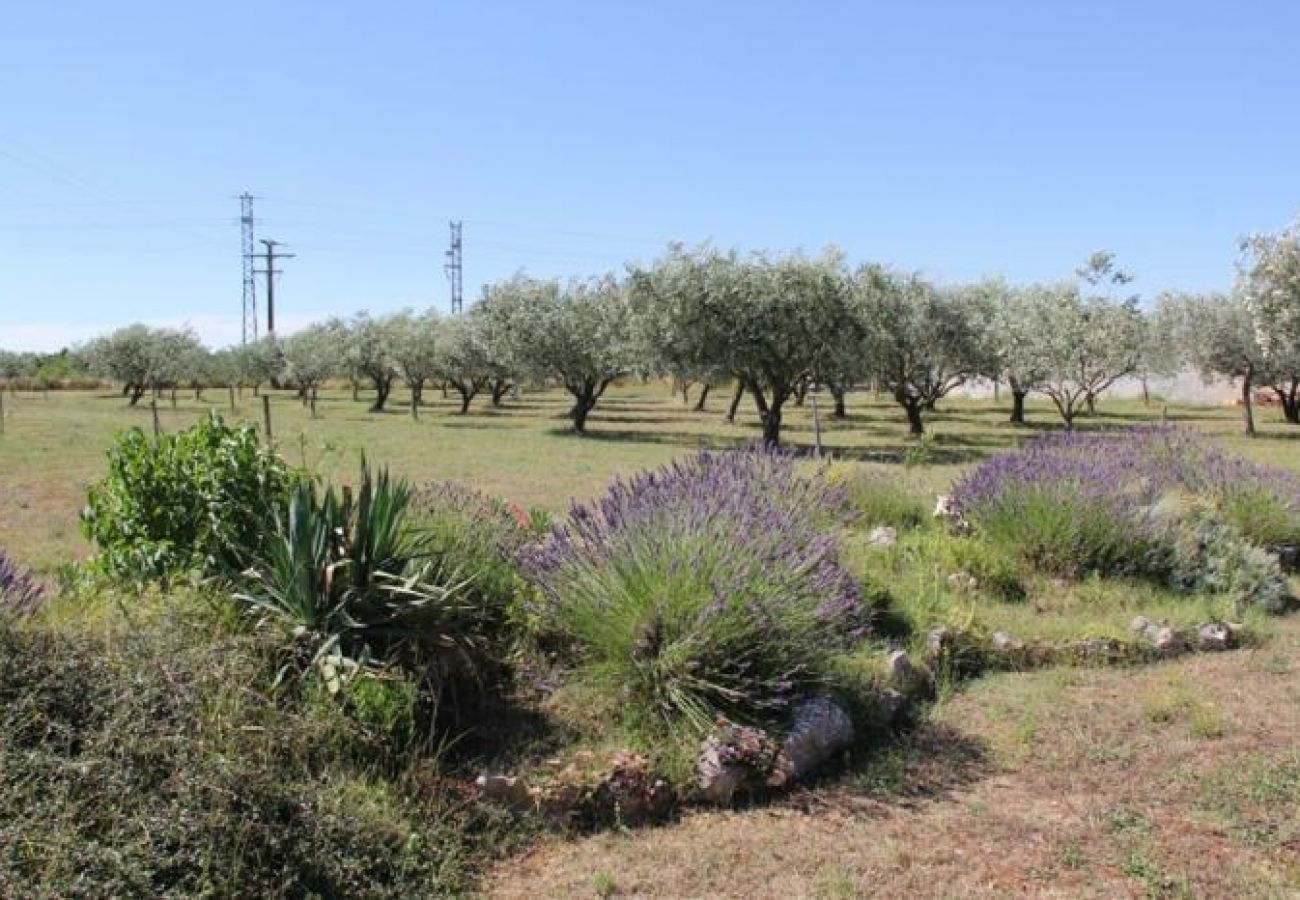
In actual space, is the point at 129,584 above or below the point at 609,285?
below

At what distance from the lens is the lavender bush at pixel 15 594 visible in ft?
13.5

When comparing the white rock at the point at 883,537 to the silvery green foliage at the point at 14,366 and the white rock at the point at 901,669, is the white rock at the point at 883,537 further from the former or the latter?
the silvery green foliage at the point at 14,366

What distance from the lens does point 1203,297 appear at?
125 ft

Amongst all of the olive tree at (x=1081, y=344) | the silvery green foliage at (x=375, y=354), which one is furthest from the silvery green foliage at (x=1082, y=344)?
the silvery green foliage at (x=375, y=354)

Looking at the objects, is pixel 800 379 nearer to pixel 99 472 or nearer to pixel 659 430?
pixel 659 430

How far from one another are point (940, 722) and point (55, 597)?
4.71 m

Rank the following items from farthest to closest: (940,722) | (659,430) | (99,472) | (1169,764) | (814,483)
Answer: (659,430)
(99,472)
(814,483)
(940,722)
(1169,764)

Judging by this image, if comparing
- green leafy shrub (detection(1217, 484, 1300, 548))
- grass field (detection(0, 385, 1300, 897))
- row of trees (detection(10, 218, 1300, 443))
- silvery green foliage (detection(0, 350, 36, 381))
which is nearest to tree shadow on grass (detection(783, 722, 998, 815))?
grass field (detection(0, 385, 1300, 897))

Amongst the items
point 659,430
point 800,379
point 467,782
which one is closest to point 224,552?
point 467,782

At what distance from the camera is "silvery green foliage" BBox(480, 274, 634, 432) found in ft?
110

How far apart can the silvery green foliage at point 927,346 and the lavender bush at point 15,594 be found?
85.9ft

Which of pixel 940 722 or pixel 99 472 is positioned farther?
pixel 99 472

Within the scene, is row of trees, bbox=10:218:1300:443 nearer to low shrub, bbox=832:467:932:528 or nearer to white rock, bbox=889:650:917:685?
low shrub, bbox=832:467:932:528

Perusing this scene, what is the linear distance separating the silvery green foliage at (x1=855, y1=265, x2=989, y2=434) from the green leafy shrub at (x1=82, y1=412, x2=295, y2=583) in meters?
25.3
